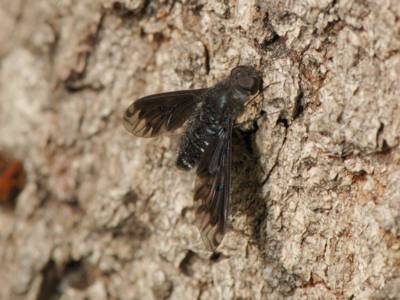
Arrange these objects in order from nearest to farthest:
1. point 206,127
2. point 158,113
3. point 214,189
→ point 214,189
point 206,127
point 158,113

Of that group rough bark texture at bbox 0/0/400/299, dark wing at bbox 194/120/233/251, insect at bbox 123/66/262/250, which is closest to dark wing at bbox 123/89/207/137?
insect at bbox 123/66/262/250

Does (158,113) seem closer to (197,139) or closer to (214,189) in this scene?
(197,139)

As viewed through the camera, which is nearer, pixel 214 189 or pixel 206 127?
pixel 214 189

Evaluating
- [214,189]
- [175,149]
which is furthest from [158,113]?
[214,189]

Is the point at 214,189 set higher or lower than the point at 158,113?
lower

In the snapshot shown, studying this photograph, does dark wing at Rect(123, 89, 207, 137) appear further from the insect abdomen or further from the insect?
the insect abdomen

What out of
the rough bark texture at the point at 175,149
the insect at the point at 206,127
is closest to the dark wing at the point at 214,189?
the insect at the point at 206,127
